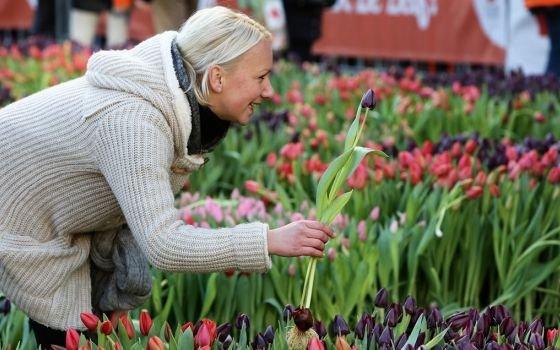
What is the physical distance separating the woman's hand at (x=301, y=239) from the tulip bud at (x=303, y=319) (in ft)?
0.55

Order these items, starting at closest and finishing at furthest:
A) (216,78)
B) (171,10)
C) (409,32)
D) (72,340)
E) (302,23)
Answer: (72,340)
(216,78)
(171,10)
(302,23)
(409,32)

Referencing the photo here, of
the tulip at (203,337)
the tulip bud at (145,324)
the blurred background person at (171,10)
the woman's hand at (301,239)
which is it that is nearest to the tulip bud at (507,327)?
the woman's hand at (301,239)

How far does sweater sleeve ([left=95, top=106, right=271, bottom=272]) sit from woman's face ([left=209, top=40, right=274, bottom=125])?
0.20 metres

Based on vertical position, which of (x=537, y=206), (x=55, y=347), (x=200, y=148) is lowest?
(x=537, y=206)

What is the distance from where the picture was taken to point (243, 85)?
2.62 meters

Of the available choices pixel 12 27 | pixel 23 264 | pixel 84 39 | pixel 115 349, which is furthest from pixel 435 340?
pixel 12 27

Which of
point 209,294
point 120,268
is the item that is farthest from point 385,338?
point 209,294

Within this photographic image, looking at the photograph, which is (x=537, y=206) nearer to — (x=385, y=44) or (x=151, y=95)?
(x=151, y=95)

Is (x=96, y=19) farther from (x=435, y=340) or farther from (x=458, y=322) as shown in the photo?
(x=435, y=340)

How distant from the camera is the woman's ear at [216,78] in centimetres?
260

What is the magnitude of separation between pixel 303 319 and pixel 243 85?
58cm

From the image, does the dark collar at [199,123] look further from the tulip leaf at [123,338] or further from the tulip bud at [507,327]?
the tulip bud at [507,327]

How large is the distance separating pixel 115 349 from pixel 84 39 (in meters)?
8.13

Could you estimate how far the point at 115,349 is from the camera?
7.47 ft
